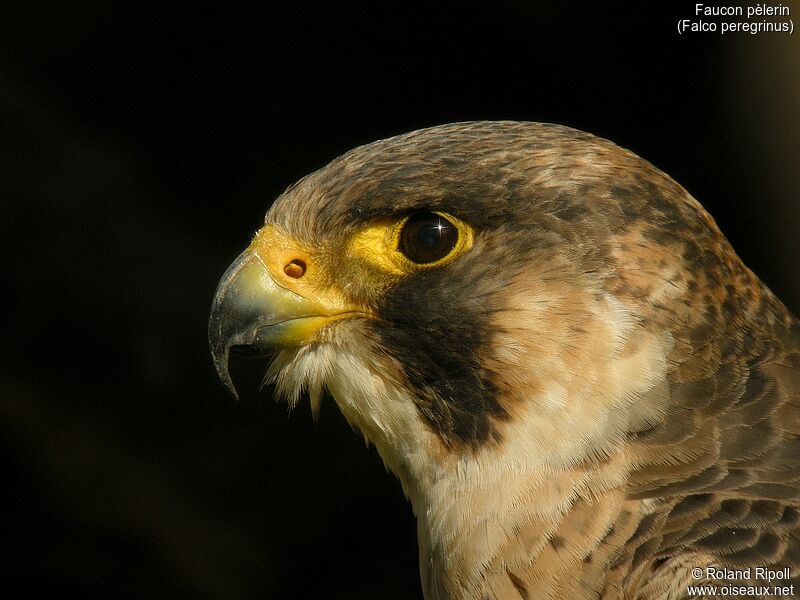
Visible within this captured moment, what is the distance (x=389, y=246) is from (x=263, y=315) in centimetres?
41

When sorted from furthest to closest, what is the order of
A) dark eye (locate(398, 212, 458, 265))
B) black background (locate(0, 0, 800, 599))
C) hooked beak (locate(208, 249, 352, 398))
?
black background (locate(0, 0, 800, 599)) < hooked beak (locate(208, 249, 352, 398)) < dark eye (locate(398, 212, 458, 265))

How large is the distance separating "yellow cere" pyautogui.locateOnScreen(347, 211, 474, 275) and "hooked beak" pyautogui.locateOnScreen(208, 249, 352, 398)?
0.58 ft

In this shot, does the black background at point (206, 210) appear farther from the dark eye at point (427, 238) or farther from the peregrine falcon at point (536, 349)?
the dark eye at point (427, 238)

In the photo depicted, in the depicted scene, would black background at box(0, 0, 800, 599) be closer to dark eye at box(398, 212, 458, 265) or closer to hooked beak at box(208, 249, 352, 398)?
hooked beak at box(208, 249, 352, 398)

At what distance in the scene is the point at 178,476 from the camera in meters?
5.16

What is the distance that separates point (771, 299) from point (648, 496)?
79 cm

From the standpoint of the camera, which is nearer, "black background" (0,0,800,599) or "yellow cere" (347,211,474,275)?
"yellow cere" (347,211,474,275)

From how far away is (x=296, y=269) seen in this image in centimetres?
285

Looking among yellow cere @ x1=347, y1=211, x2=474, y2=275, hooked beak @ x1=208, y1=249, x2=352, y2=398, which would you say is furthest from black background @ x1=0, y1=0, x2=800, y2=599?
yellow cere @ x1=347, y1=211, x2=474, y2=275

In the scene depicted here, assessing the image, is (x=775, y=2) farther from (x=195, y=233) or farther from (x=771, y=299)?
(x=195, y=233)

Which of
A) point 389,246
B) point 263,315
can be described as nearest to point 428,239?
point 389,246

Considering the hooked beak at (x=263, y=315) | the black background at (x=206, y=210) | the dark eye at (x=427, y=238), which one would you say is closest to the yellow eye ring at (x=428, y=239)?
the dark eye at (x=427, y=238)

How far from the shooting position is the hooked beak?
Result: 2793 mm

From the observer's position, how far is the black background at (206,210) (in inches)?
194
